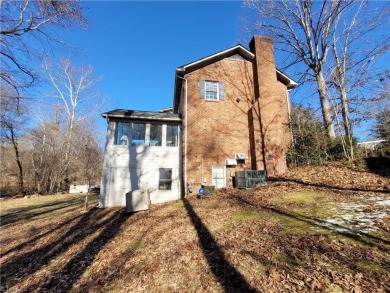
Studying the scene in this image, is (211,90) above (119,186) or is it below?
above

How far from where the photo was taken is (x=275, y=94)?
14.4 m

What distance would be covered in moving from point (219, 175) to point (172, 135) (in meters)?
4.13

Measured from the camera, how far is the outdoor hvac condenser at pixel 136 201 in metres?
10.2

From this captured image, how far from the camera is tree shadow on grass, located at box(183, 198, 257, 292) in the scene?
144 inches

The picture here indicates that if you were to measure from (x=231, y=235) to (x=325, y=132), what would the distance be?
11649mm

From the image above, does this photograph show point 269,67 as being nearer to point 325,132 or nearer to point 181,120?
point 325,132

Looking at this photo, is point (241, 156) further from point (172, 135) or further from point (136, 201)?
point (136, 201)

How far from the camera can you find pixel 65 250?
6707mm

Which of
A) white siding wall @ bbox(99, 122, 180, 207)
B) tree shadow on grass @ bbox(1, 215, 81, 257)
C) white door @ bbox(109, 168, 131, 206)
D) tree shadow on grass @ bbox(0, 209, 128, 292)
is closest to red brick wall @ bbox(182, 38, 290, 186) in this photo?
white siding wall @ bbox(99, 122, 180, 207)

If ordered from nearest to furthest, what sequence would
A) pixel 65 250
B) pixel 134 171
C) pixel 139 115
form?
pixel 65 250, pixel 134 171, pixel 139 115

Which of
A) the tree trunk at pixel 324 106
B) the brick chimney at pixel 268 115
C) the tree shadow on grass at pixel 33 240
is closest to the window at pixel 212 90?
the brick chimney at pixel 268 115

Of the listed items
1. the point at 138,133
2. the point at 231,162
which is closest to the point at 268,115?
the point at 231,162

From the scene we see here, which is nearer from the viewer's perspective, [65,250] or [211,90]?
[65,250]

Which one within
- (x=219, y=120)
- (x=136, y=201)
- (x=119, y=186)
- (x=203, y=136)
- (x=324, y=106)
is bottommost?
(x=136, y=201)
